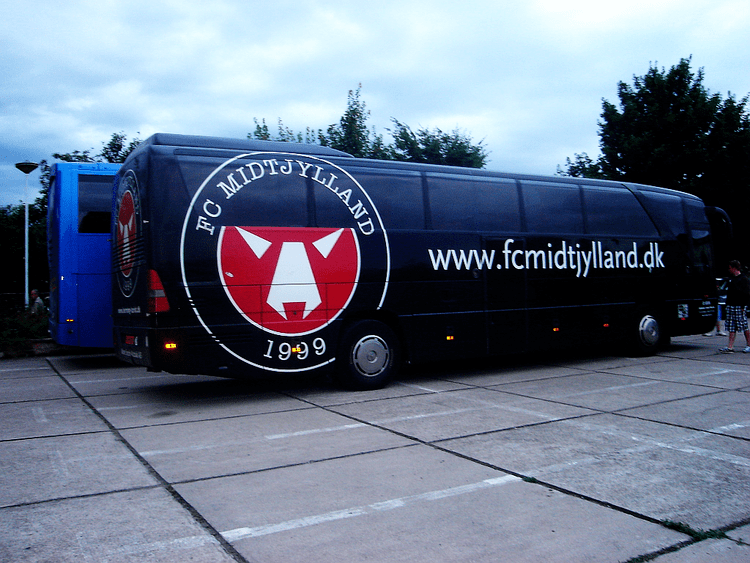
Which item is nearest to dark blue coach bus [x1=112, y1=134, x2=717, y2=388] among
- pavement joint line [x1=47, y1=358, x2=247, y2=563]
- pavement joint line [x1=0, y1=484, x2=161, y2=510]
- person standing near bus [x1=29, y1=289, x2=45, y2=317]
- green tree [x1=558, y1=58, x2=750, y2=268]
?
pavement joint line [x1=47, y1=358, x2=247, y2=563]

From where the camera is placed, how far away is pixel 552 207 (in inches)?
431

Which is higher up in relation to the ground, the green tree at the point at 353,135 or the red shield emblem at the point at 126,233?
the green tree at the point at 353,135

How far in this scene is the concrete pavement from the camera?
12.3 ft

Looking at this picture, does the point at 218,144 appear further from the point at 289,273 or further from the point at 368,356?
the point at 368,356

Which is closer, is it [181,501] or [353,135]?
[181,501]

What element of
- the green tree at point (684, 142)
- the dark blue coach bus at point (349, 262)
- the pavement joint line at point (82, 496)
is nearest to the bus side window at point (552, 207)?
the dark blue coach bus at point (349, 262)

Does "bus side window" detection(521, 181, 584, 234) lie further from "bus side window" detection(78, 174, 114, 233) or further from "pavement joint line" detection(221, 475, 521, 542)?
"bus side window" detection(78, 174, 114, 233)

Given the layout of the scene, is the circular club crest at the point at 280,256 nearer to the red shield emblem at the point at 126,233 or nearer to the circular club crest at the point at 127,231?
the circular club crest at the point at 127,231

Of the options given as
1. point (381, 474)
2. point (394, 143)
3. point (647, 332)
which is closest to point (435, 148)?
point (394, 143)

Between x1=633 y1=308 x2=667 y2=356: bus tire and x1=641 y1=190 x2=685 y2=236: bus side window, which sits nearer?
x1=633 y1=308 x2=667 y2=356: bus tire

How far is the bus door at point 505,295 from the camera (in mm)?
10031

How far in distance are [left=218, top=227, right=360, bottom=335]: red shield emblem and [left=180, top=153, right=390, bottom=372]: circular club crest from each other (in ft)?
0.04

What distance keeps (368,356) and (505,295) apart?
2609mm

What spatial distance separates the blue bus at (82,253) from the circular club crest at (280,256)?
486 cm
